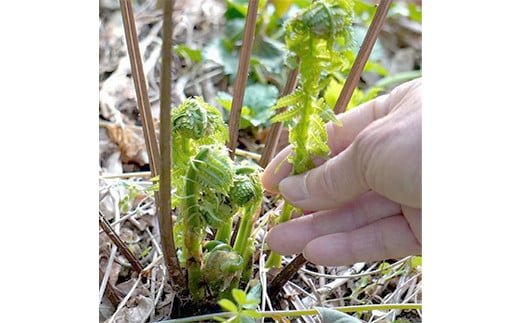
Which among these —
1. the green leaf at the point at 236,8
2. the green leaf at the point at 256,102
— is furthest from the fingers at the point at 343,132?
the green leaf at the point at 236,8

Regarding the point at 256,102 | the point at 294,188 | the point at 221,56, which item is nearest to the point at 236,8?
the point at 221,56

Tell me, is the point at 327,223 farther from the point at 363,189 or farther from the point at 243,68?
the point at 243,68

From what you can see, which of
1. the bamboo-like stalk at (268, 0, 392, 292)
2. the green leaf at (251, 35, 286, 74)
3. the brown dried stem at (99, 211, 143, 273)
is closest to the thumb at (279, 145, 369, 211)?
the bamboo-like stalk at (268, 0, 392, 292)

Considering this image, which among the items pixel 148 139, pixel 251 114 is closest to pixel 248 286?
pixel 148 139

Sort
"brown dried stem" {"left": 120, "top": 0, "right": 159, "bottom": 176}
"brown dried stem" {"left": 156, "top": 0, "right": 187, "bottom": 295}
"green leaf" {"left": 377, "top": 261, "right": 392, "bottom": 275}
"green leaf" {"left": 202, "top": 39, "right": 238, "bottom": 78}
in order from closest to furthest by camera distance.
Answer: "brown dried stem" {"left": 156, "top": 0, "right": 187, "bottom": 295} → "brown dried stem" {"left": 120, "top": 0, "right": 159, "bottom": 176} → "green leaf" {"left": 377, "top": 261, "right": 392, "bottom": 275} → "green leaf" {"left": 202, "top": 39, "right": 238, "bottom": 78}

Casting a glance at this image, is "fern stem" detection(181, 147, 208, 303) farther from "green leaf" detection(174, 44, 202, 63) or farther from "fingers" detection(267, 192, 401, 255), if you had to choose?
"green leaf" detection(174, 44, 202, 63)
